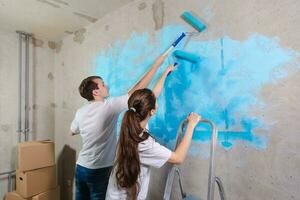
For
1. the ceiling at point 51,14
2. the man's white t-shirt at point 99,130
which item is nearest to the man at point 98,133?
the man's white t-shirt at point 99,130

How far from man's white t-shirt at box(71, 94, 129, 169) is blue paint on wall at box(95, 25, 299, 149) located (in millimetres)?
313

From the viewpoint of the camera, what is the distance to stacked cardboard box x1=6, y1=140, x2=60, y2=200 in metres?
2.20

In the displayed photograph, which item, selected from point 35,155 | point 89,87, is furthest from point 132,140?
point 35,155

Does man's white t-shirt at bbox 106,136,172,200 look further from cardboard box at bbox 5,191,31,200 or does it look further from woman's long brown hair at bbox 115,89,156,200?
cardboard box at bbox 5,191,31,200

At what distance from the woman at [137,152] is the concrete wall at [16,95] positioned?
1931 millimetres

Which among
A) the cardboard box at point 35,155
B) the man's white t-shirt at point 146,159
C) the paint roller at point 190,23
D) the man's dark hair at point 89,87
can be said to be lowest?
the cardboard box at point 35,155

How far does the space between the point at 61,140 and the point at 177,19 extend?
79.8 inches

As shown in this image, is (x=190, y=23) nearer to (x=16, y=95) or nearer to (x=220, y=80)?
(x=220, y=80)

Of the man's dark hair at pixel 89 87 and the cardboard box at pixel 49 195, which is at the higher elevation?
the man's dark hair at pixel 89 87

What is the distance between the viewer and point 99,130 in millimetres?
1594

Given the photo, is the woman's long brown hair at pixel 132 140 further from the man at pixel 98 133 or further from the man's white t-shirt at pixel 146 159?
the man at pixel 98 133

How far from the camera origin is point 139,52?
183 centimetres

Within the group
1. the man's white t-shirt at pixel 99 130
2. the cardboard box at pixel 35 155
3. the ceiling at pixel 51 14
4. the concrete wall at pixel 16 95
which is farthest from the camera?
the concrete wall at pixel 16 95

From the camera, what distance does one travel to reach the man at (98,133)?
1569 millimetres
